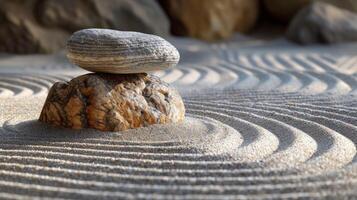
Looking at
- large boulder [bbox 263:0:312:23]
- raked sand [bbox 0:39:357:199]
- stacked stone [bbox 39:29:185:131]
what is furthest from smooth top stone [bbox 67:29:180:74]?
large boulder [bbox 263:0:312:23]

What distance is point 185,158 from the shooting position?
7.98 ft

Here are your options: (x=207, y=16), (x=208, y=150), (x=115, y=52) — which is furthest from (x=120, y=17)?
(x=208, y=150)

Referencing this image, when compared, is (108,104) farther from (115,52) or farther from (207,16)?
(207,16)

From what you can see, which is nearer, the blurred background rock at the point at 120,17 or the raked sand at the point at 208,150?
the raked sand at the point at 208,150

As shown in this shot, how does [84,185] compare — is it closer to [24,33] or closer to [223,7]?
[24,33]

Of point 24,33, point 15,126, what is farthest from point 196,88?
point 24,33

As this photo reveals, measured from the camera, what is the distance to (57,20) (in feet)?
22.2

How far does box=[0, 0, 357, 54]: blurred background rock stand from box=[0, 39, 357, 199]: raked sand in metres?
2.32

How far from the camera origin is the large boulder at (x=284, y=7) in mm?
8861

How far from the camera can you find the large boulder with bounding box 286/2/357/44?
748 centimetres

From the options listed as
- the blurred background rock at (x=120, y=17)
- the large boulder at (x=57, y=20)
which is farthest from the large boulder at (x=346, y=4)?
the large boulder at (x=57, y=20)

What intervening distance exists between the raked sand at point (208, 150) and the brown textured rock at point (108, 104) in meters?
0.06

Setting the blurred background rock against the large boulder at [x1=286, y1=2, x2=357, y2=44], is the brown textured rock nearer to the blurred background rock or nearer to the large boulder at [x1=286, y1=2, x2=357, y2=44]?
the blurred background rock

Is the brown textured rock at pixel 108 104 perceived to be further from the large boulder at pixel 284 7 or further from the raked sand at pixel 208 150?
the large boulder at pixel 284 7
